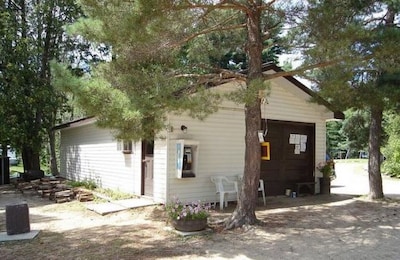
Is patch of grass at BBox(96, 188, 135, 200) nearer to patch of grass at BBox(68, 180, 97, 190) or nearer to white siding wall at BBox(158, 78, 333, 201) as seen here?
patch of grass at BBox(68, 180, 97, 190)

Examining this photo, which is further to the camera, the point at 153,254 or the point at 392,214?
the point at 392,214

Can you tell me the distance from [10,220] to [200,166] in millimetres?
4305

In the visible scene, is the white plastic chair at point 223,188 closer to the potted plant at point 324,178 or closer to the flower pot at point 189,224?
the flower pot at point 189,224

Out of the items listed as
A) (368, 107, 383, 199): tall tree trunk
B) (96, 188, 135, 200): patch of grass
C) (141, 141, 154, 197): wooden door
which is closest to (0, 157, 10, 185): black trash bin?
(96, 188, 135, 200): patch of grass

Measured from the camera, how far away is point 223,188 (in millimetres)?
9172

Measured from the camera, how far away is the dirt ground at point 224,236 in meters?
5.14

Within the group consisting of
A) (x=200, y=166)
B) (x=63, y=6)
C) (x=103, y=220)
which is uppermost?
(x=63, y=6)

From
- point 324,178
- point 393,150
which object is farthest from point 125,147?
point 393,150

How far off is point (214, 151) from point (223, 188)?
3.08 feet

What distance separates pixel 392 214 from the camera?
777 cm

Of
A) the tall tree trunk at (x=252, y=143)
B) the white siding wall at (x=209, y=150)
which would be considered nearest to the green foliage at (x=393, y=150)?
the white siding wall at (x=209, y=150)

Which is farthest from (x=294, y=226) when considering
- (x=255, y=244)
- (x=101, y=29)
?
(x=101, y=29)

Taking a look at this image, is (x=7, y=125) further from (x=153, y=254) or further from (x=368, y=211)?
(x=368, y=211)

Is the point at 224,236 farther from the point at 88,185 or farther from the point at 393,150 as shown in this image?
the point at 393,150
